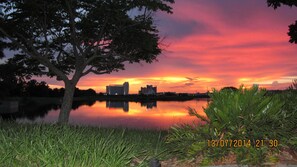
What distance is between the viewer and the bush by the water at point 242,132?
25.1ft

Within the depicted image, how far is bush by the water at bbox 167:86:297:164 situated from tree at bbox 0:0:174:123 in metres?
10.8

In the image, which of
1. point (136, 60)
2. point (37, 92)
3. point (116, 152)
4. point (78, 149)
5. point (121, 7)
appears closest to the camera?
point (78, 149)

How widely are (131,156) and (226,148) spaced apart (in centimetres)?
209

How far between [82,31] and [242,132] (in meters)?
15.1

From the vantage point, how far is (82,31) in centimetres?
2108

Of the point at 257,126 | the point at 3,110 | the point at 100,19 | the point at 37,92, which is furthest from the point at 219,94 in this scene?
the point at 37,92

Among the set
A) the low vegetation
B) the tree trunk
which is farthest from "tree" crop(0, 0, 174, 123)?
the low vegetation

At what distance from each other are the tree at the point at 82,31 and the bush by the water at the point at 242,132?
10778mm

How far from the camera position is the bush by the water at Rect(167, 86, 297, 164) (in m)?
7.64

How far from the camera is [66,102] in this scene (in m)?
19.7

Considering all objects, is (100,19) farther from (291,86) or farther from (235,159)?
(235,159)
